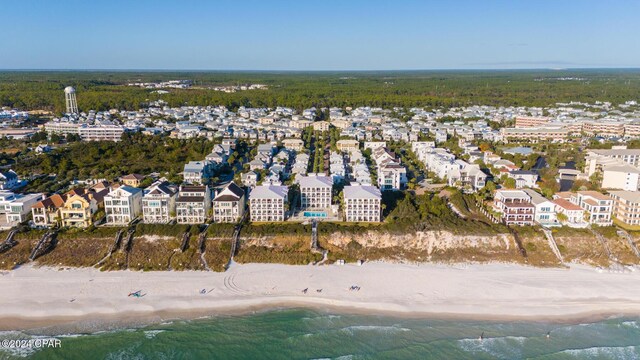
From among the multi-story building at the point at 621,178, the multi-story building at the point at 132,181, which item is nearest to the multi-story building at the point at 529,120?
the multi-story building at the point at 621,178

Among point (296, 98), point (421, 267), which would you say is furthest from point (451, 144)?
point (296, 98)

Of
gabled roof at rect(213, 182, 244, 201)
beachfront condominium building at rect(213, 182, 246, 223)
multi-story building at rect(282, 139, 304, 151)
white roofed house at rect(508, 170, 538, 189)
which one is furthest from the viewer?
multi-story building at rect(282, 139, 304, 151)

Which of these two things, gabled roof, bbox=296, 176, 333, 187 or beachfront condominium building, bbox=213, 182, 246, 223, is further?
gabled roof, bbox=296, 176, 333, 187

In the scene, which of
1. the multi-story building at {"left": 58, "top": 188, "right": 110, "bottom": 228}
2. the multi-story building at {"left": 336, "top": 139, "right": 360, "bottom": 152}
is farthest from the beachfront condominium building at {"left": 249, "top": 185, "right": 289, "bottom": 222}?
the multi-story building at {"left": 336, "top": 139, "right": 360, "bottom": 152}

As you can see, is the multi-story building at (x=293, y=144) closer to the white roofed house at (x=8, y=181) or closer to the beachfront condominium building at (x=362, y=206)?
the beachfront condominium building at (x=362, y=206)

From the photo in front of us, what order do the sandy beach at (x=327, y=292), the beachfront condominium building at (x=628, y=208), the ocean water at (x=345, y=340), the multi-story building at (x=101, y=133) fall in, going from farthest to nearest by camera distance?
1. the multi-story building at (x=101, y=133)
2. the beachfront condominium building at (x=628, y=208)
3. the sandy beach at (x=327, y=292)
4. the ocean water at (x=345, y=340)

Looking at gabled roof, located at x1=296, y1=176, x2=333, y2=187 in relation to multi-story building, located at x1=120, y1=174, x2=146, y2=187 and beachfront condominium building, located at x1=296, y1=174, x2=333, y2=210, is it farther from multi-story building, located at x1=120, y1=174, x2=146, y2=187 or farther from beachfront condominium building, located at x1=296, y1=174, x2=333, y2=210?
multi-story building, located at x1=120, y1=174, x2=146, y2=187

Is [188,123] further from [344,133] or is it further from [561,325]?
[561,325]
